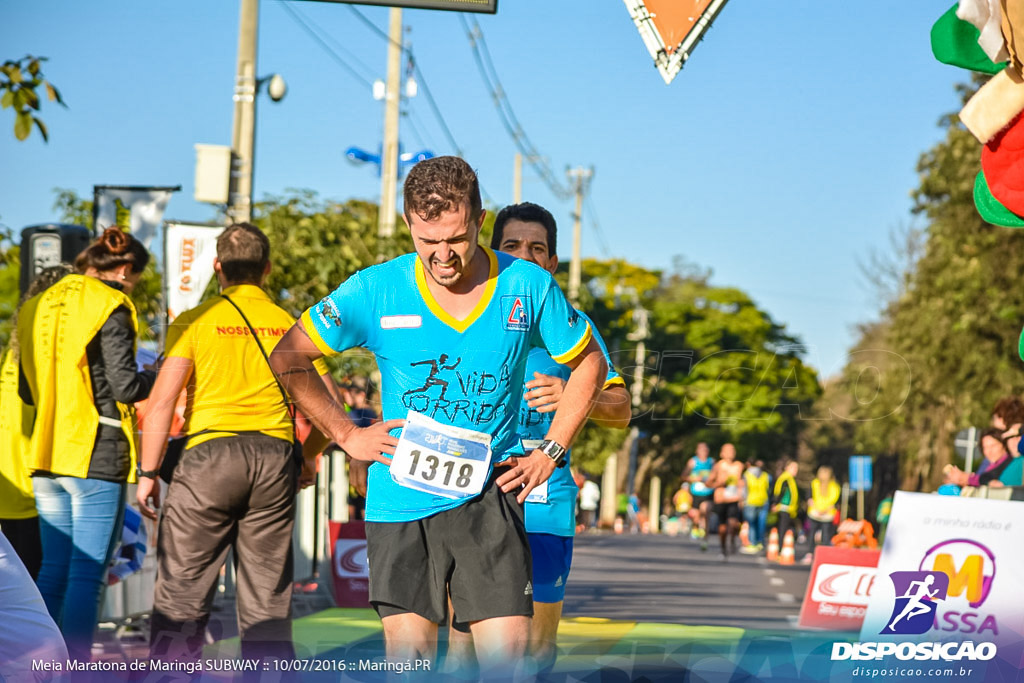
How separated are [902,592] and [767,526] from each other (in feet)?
52.6

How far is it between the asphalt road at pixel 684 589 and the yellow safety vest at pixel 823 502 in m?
0.81

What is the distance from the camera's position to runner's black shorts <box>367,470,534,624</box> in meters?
3.88

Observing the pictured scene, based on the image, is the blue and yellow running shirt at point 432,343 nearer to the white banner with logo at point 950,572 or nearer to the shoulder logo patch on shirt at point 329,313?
the shoulder logo patch on shirt at point 329,313

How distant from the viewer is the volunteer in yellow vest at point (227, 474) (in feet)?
17.8

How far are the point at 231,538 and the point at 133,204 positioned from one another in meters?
2.02

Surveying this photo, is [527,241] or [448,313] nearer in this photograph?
[448,313]

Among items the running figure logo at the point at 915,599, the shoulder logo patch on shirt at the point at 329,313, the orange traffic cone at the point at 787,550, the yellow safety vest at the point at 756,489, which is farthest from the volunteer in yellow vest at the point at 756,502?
the shoulder logo patch on shirt at the point at 329,313

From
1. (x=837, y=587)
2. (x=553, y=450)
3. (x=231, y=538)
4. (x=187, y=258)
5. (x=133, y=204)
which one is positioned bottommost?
(x=837, y=587)

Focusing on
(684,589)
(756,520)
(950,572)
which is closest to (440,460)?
(950,572)

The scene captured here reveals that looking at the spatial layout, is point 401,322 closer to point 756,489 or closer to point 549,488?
point 549,488

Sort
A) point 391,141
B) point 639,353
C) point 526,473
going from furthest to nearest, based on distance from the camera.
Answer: point 391,141, point 639,353, point 526,473

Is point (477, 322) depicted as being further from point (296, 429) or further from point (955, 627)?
point (955, 627)

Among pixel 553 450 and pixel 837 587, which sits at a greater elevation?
pixel 553 450

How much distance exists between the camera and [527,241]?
5082 mm
